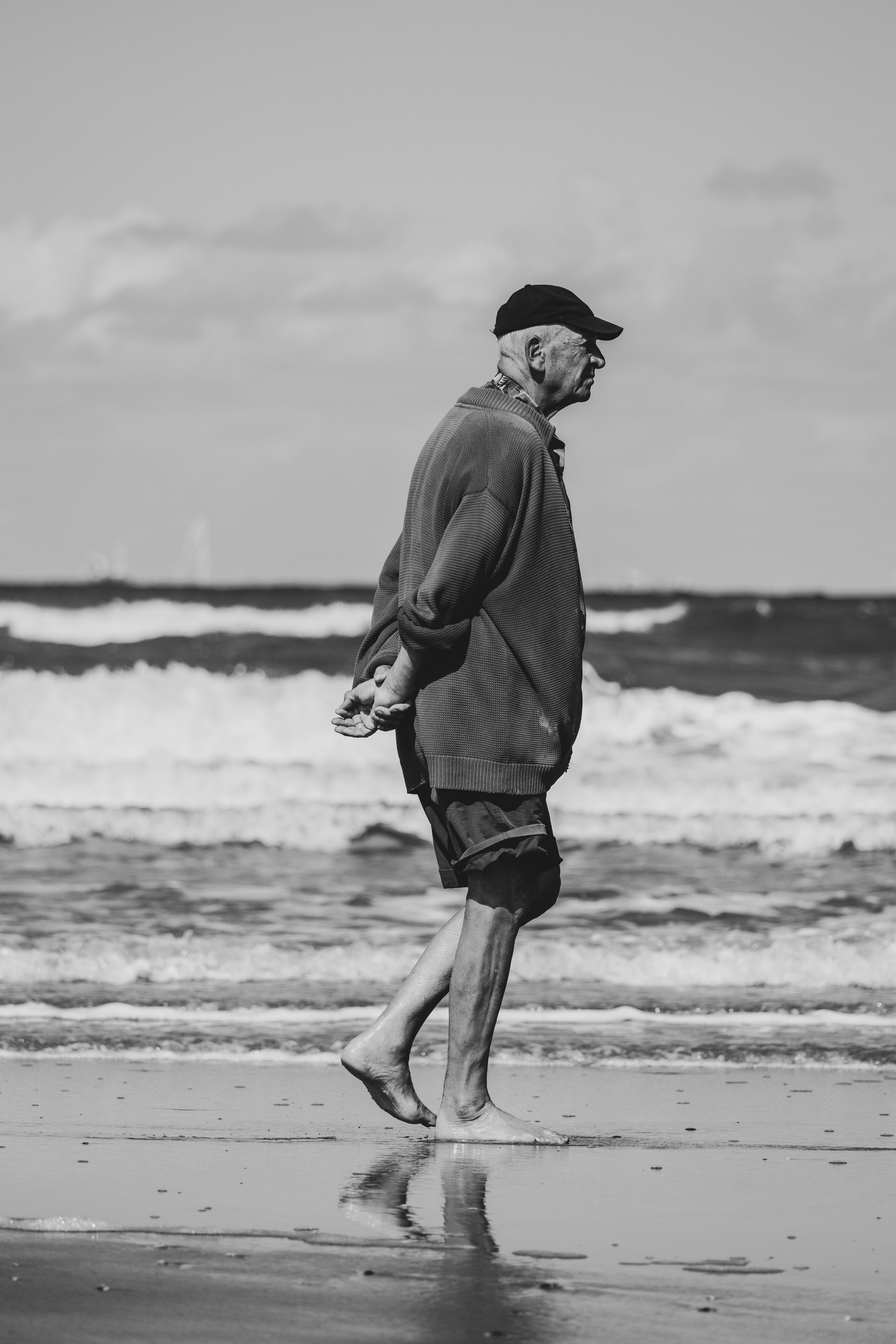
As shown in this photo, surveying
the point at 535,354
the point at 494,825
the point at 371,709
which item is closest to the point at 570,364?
the point at 535,354

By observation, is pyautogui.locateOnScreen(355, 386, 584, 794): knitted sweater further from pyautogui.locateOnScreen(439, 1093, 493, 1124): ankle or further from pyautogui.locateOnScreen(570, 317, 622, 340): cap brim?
pyautogui.locateOnScreen(439, 1093, 493, 1124): ankle

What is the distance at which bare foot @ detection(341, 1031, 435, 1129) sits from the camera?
3.94 meters

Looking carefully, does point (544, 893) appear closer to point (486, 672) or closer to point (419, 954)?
point (486, 672)

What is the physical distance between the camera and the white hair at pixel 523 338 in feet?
12.9

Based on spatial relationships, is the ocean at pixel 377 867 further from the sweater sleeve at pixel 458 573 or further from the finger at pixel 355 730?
the sweater sleeve at pixel 458 573

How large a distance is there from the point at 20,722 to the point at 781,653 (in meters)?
14.3

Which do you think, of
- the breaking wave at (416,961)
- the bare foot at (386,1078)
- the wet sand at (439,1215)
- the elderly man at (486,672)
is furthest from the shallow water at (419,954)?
the elderly man at (486,672)

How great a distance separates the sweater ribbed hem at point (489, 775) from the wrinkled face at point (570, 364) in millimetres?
822

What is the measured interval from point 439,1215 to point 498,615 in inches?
48.0

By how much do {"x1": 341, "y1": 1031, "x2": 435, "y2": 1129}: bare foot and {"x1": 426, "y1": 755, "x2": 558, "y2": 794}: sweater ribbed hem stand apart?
0.60 metres

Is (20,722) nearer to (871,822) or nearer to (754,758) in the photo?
(754,758)

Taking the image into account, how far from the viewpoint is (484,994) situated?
3891 millimetres

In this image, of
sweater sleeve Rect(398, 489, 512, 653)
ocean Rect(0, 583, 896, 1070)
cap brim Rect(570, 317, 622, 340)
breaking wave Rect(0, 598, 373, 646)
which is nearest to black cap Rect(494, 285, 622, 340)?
cap brim Rect(570, 317, 622, 340)

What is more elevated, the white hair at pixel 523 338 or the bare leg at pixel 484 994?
the white hair at pixel 523 338
